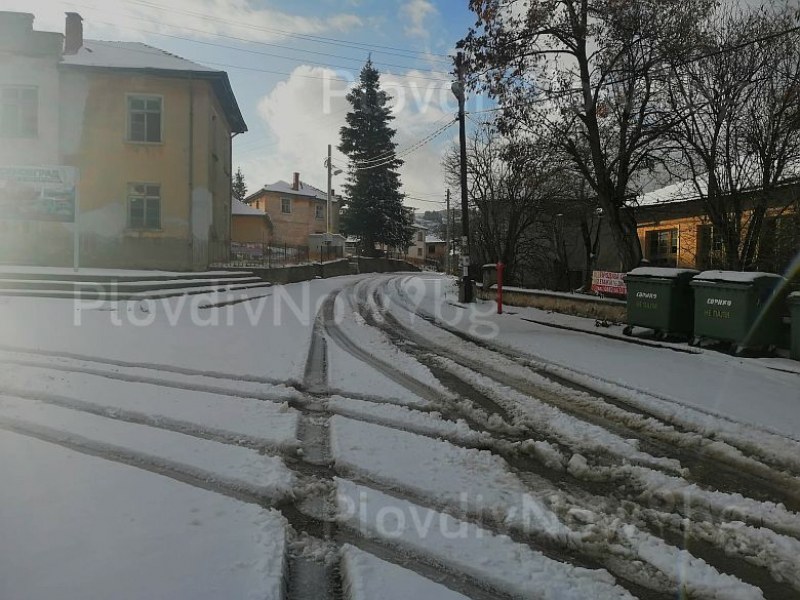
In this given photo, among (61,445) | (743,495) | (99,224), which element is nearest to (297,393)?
(61,445)

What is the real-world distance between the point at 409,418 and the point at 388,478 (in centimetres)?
152

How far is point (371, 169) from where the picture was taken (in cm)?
4484

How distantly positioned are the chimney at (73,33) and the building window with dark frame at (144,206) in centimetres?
640

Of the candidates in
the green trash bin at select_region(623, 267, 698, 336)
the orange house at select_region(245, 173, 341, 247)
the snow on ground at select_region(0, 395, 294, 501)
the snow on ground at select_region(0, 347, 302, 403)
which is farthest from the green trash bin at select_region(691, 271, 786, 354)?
the orange house at select_region(245, 173, 341, 247)

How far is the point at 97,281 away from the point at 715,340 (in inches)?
576

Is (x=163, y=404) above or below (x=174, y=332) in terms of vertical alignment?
below

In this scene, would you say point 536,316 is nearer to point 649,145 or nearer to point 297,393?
point 649,145

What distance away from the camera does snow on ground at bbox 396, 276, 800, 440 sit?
6.14m

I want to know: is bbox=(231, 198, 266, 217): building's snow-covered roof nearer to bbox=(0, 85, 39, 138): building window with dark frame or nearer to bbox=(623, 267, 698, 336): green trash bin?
bbox=(0, 85, 39, 138): building window with dark frame

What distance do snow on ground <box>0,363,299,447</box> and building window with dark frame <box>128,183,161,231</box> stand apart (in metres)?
14.5

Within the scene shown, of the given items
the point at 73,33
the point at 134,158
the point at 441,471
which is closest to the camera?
the point at 441,471

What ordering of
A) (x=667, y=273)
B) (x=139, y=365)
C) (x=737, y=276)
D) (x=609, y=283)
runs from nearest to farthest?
(x=139, y=365) < (x=737, y=276) < (x=667, y=273) < (x=609, y=283)

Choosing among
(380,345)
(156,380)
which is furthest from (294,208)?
(156,380)

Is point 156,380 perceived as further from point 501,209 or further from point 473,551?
point 501,209
